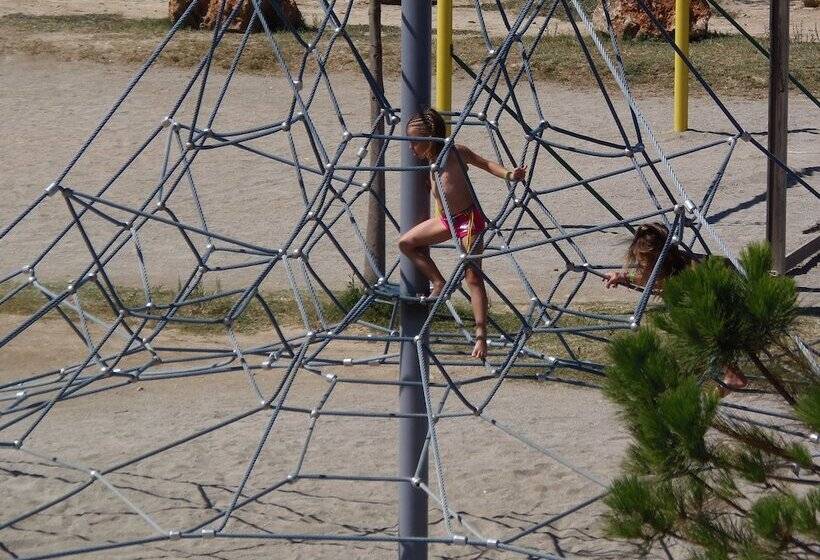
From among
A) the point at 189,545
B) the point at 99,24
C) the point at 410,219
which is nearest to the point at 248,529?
the point at 189,545

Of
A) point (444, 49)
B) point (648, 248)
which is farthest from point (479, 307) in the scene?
point (444, 49)

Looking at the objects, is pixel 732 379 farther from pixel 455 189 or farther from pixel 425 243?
pixel 455 189

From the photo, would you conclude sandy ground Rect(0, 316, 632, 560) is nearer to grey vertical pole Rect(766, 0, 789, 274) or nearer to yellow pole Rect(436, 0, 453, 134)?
grey vertical pole Rect(766, 0, 789, 274)

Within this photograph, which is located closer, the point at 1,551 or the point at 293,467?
the point at 1,551

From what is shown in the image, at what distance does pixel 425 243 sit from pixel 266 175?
5667 mm

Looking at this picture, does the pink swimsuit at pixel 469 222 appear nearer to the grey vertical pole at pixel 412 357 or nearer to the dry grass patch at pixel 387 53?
the grey vertical pole at pixel 412 357

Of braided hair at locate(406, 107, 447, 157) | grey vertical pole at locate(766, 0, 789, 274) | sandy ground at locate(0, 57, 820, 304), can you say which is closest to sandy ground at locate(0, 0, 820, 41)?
sandy ground at locate(0, 57, 820, 304)

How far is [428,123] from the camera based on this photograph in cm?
404

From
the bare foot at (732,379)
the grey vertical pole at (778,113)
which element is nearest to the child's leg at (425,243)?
the bare foot at (732,379)

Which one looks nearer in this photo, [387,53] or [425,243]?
[425,243]

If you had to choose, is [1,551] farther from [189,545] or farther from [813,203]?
[813,203]

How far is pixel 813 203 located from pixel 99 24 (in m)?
7.77

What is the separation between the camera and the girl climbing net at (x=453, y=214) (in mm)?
4066

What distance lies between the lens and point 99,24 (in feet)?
45.3
